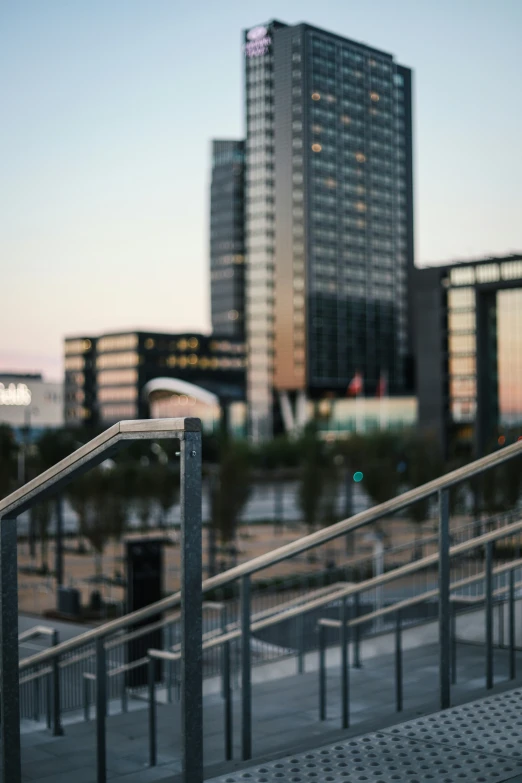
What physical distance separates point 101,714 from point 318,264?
110m

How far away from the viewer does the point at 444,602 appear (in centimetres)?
461

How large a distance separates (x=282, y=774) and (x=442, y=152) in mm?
22089

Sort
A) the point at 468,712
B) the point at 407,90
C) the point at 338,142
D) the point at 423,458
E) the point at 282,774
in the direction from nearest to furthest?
the point at 282,774
the point at 468,712
the point at 407,90
the point at 423,458
the point at 338,142

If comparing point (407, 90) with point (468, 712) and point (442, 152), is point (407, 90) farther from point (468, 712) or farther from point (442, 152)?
point (468, 712)

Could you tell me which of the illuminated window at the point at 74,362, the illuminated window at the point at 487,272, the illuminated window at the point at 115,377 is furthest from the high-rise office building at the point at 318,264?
the illuminated window at the point at 74,362

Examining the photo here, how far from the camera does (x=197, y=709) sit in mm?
3035

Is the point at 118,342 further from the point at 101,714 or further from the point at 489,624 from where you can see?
the point at 489,624

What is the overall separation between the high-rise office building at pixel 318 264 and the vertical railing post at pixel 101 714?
8727 cm

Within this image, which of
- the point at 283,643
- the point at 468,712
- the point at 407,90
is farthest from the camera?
the point at 407,90

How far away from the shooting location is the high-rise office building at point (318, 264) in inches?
4114

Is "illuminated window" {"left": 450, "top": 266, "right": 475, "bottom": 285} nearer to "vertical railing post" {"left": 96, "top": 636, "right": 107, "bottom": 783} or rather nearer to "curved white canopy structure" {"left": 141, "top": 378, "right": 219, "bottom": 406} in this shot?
"curved white canopy structure" {"left": 141, "top": 378, "right": 219, "bottom": 406}

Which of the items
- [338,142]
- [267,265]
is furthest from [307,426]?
[267,265]

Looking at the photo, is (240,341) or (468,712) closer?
(468,712)

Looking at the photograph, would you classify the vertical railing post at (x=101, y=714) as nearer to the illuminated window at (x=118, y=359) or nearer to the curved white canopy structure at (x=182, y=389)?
the curved white canopy structure at (x=182, y=389)
